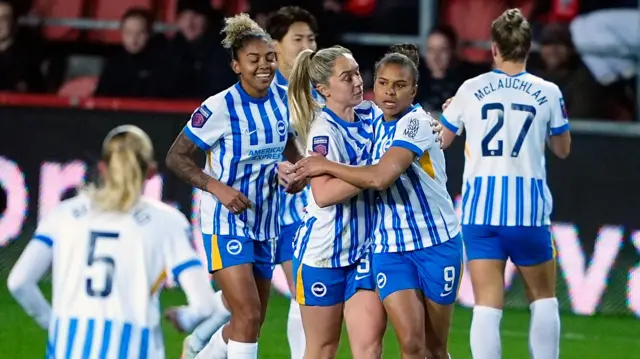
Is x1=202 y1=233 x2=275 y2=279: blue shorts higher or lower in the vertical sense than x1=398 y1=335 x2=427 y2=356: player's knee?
higher

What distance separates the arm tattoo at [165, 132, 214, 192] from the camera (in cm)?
685

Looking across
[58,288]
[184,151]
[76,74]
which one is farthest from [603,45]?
[58,288]

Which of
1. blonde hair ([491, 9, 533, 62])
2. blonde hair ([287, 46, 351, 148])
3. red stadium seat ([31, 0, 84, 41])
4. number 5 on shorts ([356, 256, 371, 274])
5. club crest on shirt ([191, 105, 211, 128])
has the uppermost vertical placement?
red stadium seat ([31, 0, 84, 41])

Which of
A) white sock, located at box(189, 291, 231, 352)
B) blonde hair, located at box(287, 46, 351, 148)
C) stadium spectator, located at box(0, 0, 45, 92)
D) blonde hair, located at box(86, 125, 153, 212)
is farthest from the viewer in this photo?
stadium spectator, located at box(0, 0, 45, 92)

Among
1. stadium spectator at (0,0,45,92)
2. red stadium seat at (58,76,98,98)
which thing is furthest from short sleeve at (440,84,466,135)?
stadium spectator at (0,0,45,92)

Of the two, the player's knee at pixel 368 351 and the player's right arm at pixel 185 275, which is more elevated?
the player's right arm at pixel 185 275

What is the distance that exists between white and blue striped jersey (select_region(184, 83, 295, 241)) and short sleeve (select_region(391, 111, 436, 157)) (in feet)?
4.07

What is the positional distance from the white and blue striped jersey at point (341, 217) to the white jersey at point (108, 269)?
141 centimetres

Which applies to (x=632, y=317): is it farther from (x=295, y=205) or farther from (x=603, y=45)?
(x=295, y=205)

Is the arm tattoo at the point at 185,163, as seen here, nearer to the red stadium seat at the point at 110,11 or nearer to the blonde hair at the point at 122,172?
the blonde hair at the point at 122,172

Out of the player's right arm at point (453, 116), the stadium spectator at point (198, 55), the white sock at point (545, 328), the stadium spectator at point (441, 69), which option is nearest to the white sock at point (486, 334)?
the white sock at point (545, 328)

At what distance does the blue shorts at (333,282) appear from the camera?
6.14 metres

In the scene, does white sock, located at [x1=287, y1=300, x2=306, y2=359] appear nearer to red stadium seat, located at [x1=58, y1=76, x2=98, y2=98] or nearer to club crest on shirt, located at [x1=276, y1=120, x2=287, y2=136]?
club crest on shirt, located at [x1=276, y1=120, x2=287, y2=136]

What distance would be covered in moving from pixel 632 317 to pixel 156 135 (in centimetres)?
396
